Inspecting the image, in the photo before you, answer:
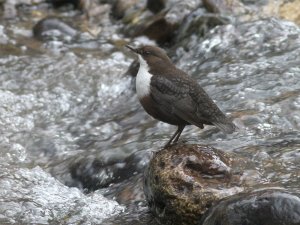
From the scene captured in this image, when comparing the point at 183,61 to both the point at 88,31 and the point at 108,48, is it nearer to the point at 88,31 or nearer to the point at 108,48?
the point at 108,48

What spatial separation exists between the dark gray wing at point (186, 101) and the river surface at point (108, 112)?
1.56 ft

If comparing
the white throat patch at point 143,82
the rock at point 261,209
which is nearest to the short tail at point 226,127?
the white throat patch at point 143,82

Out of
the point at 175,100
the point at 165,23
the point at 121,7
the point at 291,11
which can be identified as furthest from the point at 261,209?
the point at 121,7

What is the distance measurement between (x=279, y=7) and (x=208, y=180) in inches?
242

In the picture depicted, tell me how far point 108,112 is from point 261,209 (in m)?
4.31

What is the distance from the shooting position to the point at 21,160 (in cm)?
636

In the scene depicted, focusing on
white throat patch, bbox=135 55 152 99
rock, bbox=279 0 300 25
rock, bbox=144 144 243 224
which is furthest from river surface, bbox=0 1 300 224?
rock, bbox=279 0 300 25

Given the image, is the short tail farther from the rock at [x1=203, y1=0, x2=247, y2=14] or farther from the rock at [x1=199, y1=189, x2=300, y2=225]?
the rock at [x1=203, y1=0, x2=247, y2=14]

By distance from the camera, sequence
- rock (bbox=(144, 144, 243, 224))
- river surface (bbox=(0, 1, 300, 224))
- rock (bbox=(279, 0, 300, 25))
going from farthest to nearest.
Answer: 1. rock (bbox=(279, 0, 300, 25))
2. river surface (bbox=(0, 1, 300, 224))
3. rock (bbox=(144, 144, 243, 224))

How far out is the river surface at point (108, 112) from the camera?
16.4ft

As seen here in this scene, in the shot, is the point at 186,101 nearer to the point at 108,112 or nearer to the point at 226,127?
the point at 226,127

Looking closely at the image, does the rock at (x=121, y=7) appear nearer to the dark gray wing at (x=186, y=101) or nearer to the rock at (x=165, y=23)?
the rock at (x=165, y=23)

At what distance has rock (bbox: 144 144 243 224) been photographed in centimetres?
406

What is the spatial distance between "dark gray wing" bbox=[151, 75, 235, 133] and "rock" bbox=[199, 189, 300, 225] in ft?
3.68
